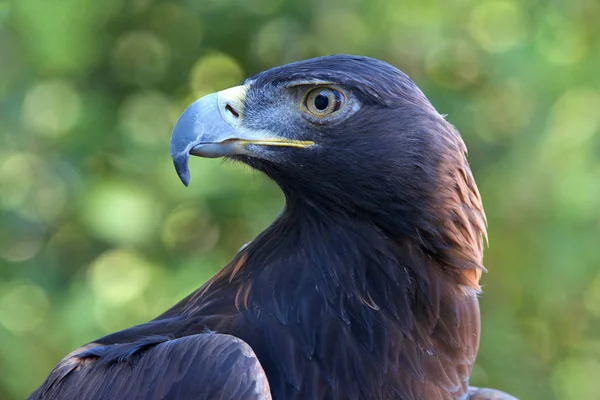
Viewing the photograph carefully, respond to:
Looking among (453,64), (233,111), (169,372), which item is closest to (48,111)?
(453,64)

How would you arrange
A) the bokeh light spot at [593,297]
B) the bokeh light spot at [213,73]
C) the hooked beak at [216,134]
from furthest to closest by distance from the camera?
the bokeh light spot at [213,73], the bokeh light spot at [593,297], the hooked beak at [216,134]

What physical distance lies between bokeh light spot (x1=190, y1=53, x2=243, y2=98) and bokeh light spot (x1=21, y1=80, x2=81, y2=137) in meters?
0.77

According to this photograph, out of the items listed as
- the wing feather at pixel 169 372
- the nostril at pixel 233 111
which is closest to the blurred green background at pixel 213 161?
the wing feather at pixel 169 372

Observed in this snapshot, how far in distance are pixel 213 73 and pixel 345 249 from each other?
9.60ft

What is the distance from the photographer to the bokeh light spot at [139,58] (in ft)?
17.6

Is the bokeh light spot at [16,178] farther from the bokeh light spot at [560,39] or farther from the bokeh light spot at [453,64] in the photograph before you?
the bokeh light spot at [560,39]

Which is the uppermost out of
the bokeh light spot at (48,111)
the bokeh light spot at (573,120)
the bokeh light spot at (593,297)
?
the bokeh light spot at (48,111)

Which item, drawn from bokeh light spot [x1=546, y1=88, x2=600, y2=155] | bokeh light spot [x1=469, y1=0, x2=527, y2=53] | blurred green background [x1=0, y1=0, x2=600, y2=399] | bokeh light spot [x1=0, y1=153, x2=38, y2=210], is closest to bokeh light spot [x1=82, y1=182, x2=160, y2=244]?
blurred green background [x1=0, y1=0, x2=600, y2=399]

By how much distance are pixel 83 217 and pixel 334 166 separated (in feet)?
8.50

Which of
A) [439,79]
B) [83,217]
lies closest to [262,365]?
[83,217]

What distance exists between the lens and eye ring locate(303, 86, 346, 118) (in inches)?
107

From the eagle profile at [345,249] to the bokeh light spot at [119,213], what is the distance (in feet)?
6.80

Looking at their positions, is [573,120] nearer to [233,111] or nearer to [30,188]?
[233,111]

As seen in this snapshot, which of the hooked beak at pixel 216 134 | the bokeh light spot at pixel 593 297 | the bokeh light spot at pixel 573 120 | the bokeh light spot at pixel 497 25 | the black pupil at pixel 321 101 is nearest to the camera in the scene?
the hooked beak at pixel 216 134
